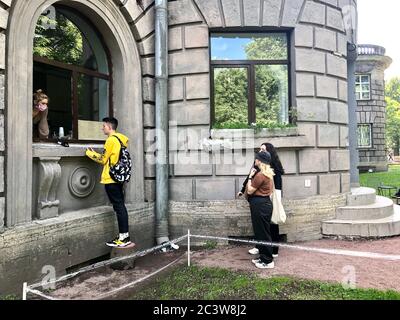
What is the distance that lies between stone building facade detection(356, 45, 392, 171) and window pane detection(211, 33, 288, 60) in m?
20.5

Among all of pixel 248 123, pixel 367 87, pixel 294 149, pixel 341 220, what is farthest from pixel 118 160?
pixel 367 87


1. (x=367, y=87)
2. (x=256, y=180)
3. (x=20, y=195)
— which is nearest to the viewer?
(x=20, y=195)

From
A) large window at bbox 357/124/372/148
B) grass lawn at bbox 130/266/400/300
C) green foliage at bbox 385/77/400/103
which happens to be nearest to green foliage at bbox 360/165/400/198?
large window at bbox 357/124/372/148

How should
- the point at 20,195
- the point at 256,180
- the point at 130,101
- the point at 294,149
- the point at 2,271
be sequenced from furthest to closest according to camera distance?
the point at 294,149 < the point at 130,101 < the point at 256,180 < the point at 20,195 < the point at 2,271

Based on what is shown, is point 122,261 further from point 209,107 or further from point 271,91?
point 271,91

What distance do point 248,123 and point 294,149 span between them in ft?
3.63

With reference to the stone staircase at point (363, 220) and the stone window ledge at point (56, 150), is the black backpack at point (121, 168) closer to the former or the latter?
the stone window ledge at point (56, 150)

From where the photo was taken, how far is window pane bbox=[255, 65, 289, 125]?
7.42 m

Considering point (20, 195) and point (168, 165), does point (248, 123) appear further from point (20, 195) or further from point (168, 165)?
point (20, 195)

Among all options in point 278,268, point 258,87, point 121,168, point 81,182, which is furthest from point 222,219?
point 258,87

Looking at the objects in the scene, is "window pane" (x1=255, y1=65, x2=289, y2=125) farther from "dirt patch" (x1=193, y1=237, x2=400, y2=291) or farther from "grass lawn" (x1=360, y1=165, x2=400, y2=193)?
"grass lawn" (x1=360, y1=165, x2=400, y2=193)

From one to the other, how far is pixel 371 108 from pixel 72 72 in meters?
24.8

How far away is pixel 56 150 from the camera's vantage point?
518 cm

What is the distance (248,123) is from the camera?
23.9 feet
